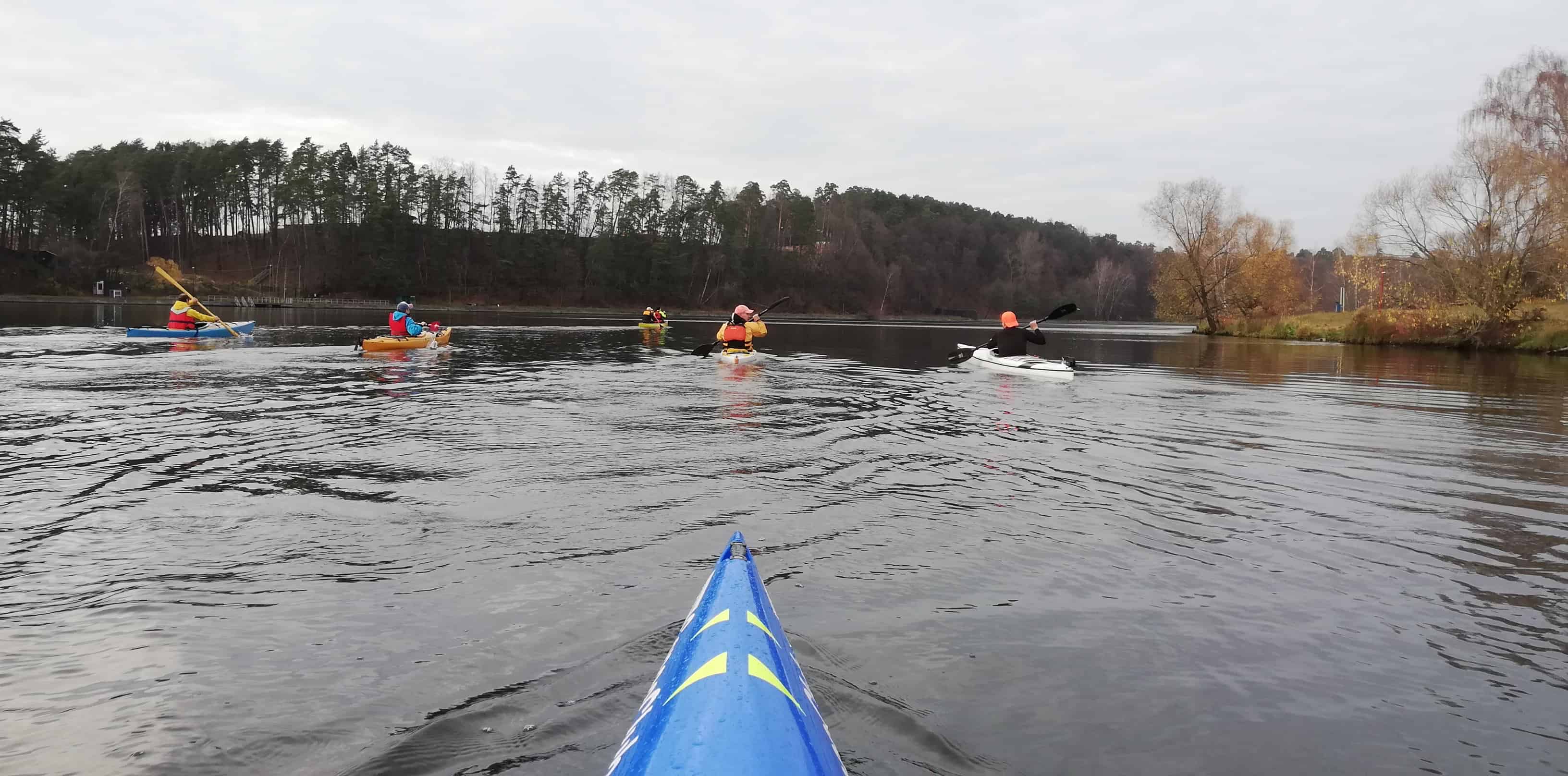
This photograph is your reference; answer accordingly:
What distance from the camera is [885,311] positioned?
115188 millimetres

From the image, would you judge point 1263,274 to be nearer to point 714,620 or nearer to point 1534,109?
point 1534,109

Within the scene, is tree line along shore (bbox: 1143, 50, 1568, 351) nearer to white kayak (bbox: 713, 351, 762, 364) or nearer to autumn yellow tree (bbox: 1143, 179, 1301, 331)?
autumn yellow tree (bbox: 1143, 179, 1301, 331)

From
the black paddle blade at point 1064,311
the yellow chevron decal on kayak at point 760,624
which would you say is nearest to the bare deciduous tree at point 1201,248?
the black paddle blade at point 1064,311

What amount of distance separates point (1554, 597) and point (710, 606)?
19.5 ft

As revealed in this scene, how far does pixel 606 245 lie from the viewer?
329 ft

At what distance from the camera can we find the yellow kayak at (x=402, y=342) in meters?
24.7

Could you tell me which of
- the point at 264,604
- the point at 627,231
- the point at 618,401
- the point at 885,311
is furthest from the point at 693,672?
the point at 885,311

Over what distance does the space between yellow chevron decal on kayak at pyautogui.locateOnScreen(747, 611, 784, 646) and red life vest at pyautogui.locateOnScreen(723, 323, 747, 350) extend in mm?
21403

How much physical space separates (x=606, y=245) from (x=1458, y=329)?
8169 centimetres

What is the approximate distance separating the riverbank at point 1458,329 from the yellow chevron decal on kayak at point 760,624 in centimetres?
4289

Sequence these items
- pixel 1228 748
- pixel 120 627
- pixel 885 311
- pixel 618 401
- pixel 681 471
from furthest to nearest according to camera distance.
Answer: pixel 885 311, pixel 618 401, pixel 681 471, pixel 120 627, pixel 1228 748

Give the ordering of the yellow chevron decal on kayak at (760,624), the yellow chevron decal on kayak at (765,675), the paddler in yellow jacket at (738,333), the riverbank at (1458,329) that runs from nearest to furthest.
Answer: the yellow chevron decal on kayak at (765,675), the yellow chevron decal on kayak at (760,624), the paddler in yellow jacket at (738,333), the riverbank at (1458,329)

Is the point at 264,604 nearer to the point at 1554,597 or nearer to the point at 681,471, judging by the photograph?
the point at 681,471

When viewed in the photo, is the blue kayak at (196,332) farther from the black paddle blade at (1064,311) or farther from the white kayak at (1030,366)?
the black paddle blade at (1064,311)
